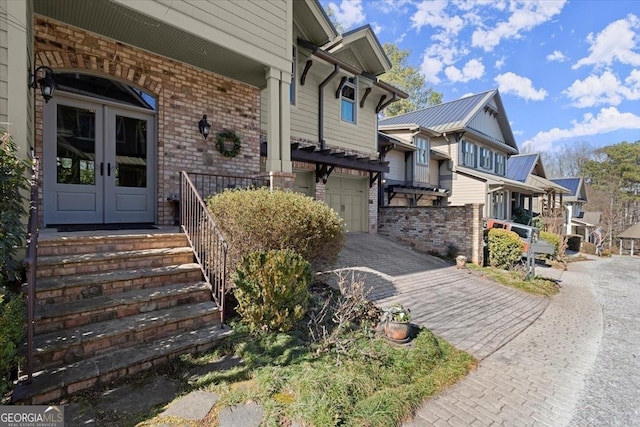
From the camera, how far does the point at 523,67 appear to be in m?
25.1

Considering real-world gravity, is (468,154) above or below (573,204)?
above

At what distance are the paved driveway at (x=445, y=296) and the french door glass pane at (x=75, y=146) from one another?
5.13 m

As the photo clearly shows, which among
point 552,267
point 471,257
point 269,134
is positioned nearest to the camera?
point 269,134

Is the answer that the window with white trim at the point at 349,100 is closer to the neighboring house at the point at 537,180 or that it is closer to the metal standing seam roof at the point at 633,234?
the neighboring house at the point at 537,180

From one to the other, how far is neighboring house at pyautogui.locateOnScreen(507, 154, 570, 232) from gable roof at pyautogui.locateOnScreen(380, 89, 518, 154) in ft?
7.04

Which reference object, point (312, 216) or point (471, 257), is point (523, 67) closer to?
point (471, 257)

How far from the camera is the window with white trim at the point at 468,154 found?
1838 centimetres

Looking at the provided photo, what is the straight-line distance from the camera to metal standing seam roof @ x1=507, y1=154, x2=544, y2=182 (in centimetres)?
2416

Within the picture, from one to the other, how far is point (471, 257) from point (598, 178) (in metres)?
36.4

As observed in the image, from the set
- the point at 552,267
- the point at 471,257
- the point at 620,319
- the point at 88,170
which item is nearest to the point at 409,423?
the point at 88,170

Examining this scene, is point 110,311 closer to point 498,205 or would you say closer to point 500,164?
point 498,205

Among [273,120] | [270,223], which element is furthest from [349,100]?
[270,223]

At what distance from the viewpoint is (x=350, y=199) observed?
39.5 ft

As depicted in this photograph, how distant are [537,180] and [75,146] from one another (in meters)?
27.9
